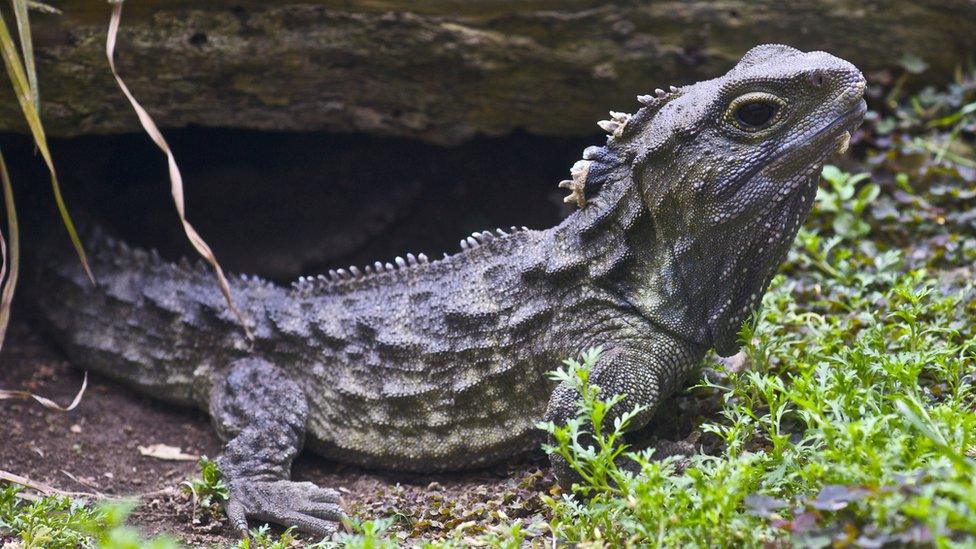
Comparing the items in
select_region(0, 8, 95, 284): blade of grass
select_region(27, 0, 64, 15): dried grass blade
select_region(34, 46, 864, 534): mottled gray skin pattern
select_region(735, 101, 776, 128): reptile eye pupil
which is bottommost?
select_region(34, 46, 864, 534): mottled gray skin pattern

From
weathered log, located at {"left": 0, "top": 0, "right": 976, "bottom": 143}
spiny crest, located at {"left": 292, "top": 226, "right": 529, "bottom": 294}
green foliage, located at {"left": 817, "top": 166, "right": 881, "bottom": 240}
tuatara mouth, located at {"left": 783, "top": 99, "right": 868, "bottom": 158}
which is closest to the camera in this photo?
tuatara mouth, located at {"left": 783, "top": 99, "right": 868, "bottom": 158}

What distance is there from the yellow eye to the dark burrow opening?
3173mm

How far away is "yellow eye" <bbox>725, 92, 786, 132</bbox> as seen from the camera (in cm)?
406

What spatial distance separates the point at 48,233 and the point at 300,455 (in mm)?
2393

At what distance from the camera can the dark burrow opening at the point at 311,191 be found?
7.16 metres

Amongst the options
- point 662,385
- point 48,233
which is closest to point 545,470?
point 662,385

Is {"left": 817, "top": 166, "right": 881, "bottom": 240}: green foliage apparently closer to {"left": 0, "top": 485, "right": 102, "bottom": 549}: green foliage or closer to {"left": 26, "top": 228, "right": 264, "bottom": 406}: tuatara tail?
{"left": 26, "top": 228, "right": 264, "bottom": 406}: tuatara tail

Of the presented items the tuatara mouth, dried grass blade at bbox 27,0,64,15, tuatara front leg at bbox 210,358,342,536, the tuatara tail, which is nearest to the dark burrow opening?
the tuatara tail

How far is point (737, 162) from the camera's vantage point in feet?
13.5

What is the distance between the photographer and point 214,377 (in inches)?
215

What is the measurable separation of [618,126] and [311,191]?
4.04 metres

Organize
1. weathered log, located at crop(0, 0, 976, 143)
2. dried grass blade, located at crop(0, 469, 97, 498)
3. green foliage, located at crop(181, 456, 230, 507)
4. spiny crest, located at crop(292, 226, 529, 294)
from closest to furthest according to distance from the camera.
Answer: dried grass blade, located at crop(0, 469, 97, 498)
green foliage, located at crop(181, 456, 230, 507)
spiny crest, located at crop(292, 226, 529, 294)
weathered log, located at crop(0, 0, 976, 143)

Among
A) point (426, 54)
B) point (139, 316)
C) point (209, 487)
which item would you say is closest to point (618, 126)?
point (426, 54)

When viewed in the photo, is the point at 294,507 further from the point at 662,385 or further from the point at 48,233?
the point at 48,233
